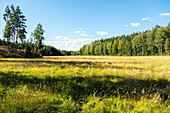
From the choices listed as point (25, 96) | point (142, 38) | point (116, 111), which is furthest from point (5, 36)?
point (142, 38)

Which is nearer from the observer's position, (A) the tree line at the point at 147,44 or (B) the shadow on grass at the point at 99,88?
(B) the shadow on grass at the point at 99,88

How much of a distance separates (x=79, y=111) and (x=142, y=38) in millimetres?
80603


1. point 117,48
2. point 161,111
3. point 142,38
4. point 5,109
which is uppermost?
point 142,38

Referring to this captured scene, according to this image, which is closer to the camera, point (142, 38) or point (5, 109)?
point (5, 109)

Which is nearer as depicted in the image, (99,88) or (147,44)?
(99,88)

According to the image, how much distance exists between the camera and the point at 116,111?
2631 millimetres

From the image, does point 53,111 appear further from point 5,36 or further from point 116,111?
point 5,36

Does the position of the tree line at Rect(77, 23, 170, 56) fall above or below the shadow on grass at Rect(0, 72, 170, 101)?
above

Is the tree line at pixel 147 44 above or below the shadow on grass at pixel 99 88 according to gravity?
above

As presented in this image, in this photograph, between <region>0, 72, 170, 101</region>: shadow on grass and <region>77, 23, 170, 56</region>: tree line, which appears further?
<region>77, 23, 170, 56</region>: tree line

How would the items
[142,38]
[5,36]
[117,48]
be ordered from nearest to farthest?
1. [5,36]
2. [142,38]
3. [117,48]

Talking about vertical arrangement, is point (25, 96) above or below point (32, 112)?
above

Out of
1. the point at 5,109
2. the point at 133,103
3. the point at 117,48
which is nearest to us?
the point at 5,109

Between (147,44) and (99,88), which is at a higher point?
(147,44)
